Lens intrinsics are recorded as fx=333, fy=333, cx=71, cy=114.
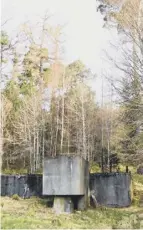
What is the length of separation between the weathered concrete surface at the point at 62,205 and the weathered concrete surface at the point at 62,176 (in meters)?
0.14

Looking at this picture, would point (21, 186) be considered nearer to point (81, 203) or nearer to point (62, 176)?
point (81, 203)

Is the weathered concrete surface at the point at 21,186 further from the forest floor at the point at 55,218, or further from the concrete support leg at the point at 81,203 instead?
the concrete support leg at the point at 81,203

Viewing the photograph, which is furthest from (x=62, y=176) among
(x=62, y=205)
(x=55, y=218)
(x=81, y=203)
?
(x=55, y=218)

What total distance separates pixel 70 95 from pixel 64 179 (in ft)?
34.0

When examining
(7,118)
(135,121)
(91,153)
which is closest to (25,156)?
(7,118)

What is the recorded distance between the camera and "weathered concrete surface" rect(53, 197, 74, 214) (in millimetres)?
7648

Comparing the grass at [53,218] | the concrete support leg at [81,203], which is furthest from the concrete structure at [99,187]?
the concrete support leg at [81,203]

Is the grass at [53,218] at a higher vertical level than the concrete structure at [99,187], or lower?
lower

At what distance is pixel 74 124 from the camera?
55.1ft

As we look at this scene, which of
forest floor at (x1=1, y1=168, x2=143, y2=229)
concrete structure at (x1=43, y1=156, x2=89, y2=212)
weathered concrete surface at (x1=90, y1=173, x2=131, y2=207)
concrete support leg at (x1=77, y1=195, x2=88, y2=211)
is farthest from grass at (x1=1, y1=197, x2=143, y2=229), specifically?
weathered concrete surface at (x1=90, y1=173, x2=131, y2=207)

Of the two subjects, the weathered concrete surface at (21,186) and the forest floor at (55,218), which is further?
the weathered concrete surface at (21,186)

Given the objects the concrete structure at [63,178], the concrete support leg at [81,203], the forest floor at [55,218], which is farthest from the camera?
the concrete support leg at [81,203]

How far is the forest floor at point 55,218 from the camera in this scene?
5980 millimetres

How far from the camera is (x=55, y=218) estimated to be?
670 cm
